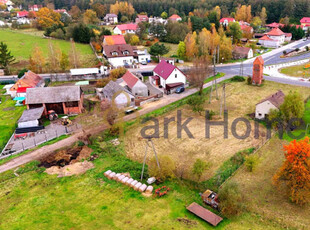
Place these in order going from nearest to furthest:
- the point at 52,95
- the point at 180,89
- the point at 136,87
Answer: the point at 52,95, the point at 136,87, the point at 180,89

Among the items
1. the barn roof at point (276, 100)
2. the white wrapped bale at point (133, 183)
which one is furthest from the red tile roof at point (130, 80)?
the white wrapped bale at point (133, 183)

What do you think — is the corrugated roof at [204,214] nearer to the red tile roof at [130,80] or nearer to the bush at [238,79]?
the red tile roof at [130,80]

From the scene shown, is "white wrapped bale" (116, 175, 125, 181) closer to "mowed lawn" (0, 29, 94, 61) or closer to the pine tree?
the pine tree

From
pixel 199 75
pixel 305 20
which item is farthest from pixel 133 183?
pixel 305 20

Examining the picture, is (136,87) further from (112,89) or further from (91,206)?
(91,206)

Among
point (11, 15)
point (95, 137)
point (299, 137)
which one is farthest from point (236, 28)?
point (11, 15)

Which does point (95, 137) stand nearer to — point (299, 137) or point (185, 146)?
point (185, 146)

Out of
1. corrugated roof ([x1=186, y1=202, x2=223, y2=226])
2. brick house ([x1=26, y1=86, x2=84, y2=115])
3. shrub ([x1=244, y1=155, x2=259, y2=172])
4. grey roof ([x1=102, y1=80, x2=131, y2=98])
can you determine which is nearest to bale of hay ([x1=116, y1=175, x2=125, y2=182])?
corrugated roof ([x1=186, y1=202, x2=223, y2=226])
